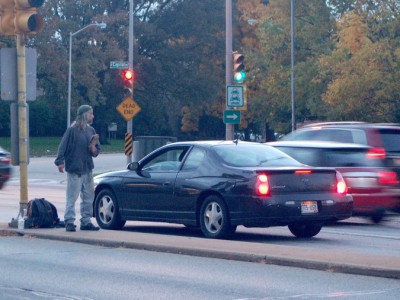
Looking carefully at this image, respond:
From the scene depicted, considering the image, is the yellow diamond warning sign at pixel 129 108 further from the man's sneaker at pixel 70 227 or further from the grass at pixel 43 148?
the grass at pixel 43 148

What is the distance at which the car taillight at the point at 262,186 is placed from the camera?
13.3 m

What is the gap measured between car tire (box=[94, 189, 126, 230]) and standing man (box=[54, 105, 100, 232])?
3.03 feet

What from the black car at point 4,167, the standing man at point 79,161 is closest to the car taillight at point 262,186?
the standing man at point 79,161

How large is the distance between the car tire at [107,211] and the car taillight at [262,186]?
301cm

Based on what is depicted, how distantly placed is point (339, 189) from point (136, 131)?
71.9 m

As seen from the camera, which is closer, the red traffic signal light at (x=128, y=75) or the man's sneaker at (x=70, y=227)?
the man's sneaker at (x=70, y=227)

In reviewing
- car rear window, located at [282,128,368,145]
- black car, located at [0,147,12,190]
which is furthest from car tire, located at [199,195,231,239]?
black car, located at [0,147,12,190]

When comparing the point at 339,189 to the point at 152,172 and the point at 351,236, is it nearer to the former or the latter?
the point at 351,236

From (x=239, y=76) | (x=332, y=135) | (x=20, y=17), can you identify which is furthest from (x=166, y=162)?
(x=239, y=76)

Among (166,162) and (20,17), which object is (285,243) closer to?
(166,162)

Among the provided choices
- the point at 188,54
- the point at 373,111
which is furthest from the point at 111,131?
the point at 373,111

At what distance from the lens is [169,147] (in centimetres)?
1508

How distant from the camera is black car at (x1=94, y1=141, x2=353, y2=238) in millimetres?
13414

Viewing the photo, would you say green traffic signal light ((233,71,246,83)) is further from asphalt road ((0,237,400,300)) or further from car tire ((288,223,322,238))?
asphalt road ((0,237,400,300))
